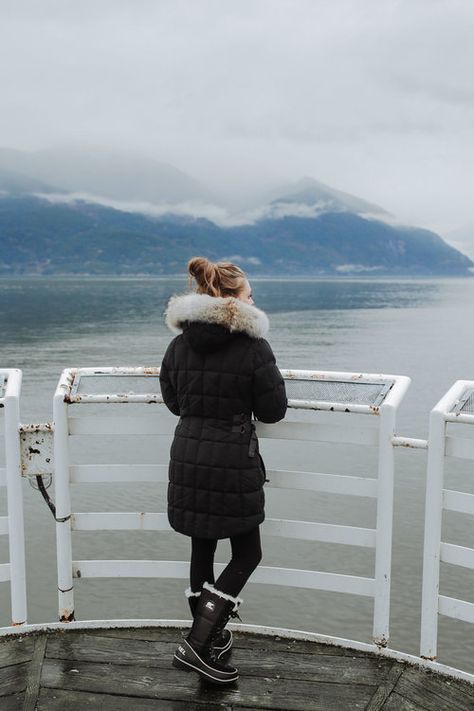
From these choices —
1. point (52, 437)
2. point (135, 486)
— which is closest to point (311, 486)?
point (52, 437)

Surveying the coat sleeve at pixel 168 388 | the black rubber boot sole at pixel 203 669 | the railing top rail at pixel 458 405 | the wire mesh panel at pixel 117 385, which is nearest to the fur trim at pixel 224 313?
the coat sleeve at pixel 168 388

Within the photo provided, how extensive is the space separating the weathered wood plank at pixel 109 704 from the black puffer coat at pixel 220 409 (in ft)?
2.18

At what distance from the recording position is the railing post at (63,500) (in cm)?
356

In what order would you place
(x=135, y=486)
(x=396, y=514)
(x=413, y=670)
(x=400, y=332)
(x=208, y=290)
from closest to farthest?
1. (x=208, y=290)
2. (x=413, y=670)
3. (x=396, y=514)
4. (x=135, y=486)
5. (x=400, y=332)

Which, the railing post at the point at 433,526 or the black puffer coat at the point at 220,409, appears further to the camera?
the railing post at the point at 433,526

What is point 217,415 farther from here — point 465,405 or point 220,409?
point 465,405

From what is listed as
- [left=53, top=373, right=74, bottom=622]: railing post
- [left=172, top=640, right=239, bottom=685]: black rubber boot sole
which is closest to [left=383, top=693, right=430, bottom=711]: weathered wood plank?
[left=172, top=640, right=239, bottom=685]: black rubber boot sole

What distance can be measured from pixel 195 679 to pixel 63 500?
1.00 m

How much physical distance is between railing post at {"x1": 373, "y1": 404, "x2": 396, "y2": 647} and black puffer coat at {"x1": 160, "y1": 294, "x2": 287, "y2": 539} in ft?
1.63

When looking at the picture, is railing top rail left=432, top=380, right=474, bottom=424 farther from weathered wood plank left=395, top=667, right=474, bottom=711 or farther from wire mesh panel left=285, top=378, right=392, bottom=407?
weathered wood plank left=395, top=667, right=474, bottom=711

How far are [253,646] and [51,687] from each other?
3.03ft

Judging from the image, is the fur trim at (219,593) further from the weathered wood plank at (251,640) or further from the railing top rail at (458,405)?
the railing top rail at (458,405)

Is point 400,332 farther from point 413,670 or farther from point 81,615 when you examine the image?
point 413,670

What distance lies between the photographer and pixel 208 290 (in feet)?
10.2
